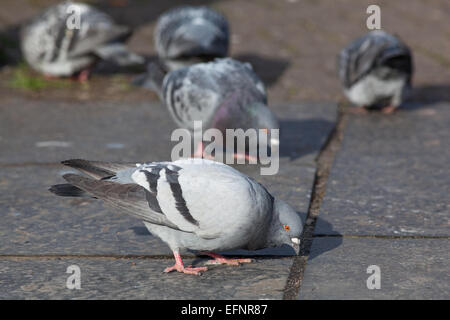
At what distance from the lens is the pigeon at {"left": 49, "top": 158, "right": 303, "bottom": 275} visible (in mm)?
3236

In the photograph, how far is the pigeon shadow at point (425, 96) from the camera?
22.0ft

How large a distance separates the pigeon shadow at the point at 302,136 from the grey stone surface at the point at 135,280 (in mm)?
1991

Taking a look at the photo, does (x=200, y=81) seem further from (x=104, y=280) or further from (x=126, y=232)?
(x=104, y=280)

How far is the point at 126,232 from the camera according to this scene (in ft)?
12.6

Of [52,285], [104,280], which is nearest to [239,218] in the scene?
[104,280]

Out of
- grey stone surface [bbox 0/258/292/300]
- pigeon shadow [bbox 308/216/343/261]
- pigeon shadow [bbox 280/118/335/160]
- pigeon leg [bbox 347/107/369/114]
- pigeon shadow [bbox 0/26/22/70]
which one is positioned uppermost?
pigeon shadow [bbox 0/26/22/70]

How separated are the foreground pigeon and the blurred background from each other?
0.18m

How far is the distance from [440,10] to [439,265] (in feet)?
23.9

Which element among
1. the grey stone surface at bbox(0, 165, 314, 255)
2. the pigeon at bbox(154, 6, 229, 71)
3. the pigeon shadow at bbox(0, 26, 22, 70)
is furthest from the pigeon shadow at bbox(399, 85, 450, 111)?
the pigeon shadow at bbox(0, 26, 22, 70)

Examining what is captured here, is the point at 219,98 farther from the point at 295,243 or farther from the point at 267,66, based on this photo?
the point at 267,66

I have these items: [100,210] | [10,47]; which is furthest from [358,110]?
[10,47]

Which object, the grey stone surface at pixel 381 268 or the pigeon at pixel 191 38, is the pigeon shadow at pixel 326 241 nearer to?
the grey stone surface at pixel 381 268

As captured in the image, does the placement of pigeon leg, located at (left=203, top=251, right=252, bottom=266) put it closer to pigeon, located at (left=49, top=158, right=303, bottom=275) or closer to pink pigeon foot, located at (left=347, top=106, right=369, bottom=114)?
pigeon, located at (left=49, top=158, right=303, bottom=275)

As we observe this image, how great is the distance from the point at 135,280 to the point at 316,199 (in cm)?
143
